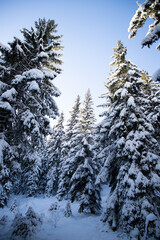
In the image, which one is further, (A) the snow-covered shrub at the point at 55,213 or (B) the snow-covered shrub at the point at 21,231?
(A) the snow-covered shrub at the point at 55,213

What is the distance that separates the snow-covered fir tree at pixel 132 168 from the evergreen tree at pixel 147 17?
4.22 metres

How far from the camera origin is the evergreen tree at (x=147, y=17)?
461 centimetres

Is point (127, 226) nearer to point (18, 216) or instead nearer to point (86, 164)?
point (18, 216)

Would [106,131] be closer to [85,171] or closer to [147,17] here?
[85,171]

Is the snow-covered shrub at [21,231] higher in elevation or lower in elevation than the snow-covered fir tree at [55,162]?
lower

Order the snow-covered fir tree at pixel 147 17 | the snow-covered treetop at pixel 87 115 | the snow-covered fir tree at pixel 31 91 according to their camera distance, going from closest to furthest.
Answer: the snow-covered fir tree at pixel 147 17 → the snow-covered fir tree at pixel 31 91 → the snow-covered treetop at pixel 87 115

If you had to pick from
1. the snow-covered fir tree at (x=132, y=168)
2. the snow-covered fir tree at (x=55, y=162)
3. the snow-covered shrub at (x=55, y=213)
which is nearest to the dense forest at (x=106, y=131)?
the snow-covered fir tree at (x=132, y=168)

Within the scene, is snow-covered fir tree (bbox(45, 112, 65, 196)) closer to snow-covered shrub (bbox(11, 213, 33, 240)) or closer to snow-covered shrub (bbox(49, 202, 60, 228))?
snow-covered shrub (bbox(49, 202, 60, 228))

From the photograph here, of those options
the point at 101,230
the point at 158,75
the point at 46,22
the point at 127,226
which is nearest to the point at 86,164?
the point at 101,230

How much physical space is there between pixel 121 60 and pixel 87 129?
9331 millimetres

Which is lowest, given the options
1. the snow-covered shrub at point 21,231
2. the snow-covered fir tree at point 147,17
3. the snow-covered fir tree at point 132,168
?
the snow-covered shrub at point 21,231

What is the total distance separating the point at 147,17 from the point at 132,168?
27.1 feet

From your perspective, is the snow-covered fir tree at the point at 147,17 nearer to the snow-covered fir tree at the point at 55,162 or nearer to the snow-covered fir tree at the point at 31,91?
the snow-covered fir tree at the point at 31,91

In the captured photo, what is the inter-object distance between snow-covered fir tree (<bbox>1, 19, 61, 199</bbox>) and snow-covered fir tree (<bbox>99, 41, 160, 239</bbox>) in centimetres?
531
